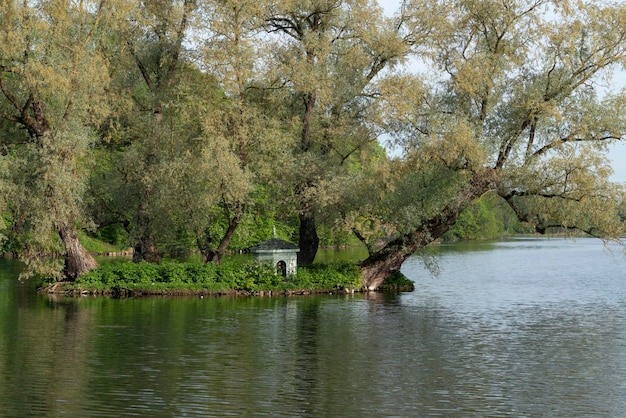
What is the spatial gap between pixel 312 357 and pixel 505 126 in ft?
62.4

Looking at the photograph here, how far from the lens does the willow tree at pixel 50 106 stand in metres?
35.1

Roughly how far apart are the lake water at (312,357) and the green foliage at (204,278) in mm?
1498

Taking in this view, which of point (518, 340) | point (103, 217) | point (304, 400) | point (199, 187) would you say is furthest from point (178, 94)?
point (304, 400)

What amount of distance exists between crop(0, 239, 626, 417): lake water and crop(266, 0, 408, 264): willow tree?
6229mm

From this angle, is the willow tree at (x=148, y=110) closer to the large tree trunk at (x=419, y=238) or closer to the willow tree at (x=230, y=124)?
the willow tree at (x=230, y=124)

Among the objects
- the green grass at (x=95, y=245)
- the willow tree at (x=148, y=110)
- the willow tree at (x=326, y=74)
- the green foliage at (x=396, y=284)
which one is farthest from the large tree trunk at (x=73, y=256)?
the green grass at (x=95, y=245)

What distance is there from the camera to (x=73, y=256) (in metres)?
38.1

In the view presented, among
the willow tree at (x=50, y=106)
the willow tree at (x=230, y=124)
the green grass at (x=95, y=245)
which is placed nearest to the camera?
the willow tree at (x=50, y=106)

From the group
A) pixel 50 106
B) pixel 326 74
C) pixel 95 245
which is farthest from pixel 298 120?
pixel 95 245

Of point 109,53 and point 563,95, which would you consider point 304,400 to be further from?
point 109,53

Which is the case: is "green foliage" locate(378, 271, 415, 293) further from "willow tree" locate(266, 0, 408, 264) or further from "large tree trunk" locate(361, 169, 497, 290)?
"willow tree" locate(266, 0, 408, 264)

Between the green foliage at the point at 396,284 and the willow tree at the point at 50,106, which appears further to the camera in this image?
the green foliage at the point at 396,284

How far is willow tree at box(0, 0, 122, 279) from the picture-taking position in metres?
35.1

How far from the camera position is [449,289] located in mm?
46062
